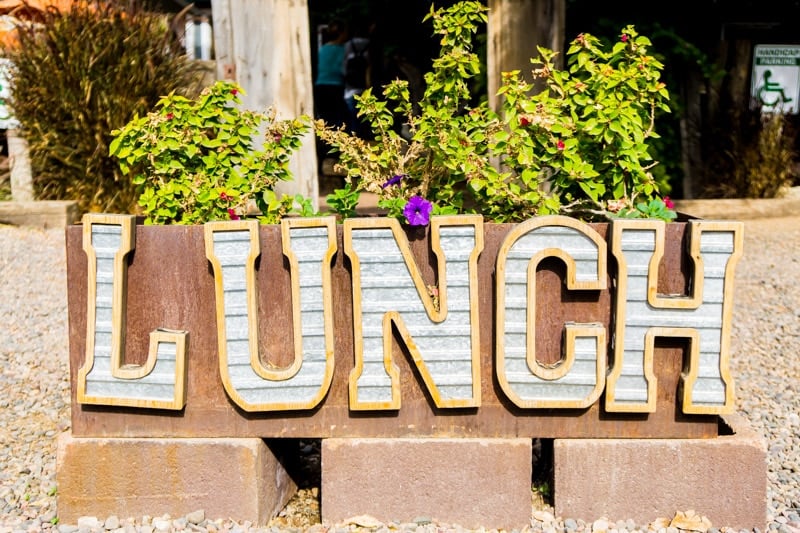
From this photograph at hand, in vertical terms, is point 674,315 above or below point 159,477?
above

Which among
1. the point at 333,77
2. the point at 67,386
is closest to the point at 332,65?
Result: the point at 333,77

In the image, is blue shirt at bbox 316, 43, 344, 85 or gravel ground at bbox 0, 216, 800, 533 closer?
gravel ground at bbox 0, 216, 800, 533

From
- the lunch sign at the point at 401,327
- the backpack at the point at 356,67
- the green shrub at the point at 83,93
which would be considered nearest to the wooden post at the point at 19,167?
the green shrub at the point at 83,93

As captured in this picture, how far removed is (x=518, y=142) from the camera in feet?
9.23

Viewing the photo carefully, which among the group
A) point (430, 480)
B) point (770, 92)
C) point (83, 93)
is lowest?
point (430, 480)

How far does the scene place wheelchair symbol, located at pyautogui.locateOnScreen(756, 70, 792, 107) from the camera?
8250 mm

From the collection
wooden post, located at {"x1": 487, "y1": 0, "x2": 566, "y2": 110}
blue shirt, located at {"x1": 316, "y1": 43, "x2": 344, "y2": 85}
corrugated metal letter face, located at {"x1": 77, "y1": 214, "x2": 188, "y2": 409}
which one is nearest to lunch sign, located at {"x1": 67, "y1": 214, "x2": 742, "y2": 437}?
corrugated metal letter face, located at {"x1": 77, "y1": 214, "x2": 188, "y2": 409}

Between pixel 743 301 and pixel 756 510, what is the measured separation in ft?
8.97

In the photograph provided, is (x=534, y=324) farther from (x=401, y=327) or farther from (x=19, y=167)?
(x=19, y=167)

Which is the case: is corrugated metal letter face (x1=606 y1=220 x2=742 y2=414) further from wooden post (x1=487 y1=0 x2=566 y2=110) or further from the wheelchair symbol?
the wheelchair symbol

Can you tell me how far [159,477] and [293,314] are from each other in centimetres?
64

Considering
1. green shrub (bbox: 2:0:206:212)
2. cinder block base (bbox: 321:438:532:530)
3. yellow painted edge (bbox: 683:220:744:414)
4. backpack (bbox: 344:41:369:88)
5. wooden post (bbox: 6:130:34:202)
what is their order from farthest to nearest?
backpack (bbox: 344:41:369:88) < wooden post (bbox: 6:130:34:202) < green shrub (bbox: 2:0:206:212) < cinder block base (bbox: 321:438:532:530) < yellow painted edge (bbox: 683:220:744:414)

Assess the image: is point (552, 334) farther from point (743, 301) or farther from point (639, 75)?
point (743, 301)

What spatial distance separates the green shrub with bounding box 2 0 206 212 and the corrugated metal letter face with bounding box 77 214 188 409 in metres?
3.54
